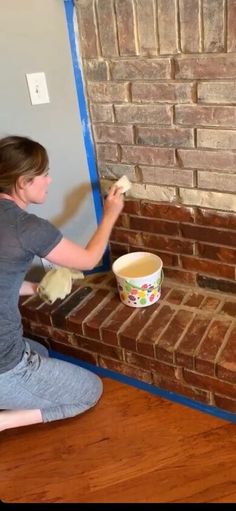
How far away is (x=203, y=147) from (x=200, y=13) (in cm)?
35

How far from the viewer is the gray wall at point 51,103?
1287 mm

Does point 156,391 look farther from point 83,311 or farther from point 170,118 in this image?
point 170,118

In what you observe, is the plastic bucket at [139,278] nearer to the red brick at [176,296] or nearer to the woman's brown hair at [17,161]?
the red brick at [176,296]

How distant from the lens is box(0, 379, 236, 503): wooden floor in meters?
1.14

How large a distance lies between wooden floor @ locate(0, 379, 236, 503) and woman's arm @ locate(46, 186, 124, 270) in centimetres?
51

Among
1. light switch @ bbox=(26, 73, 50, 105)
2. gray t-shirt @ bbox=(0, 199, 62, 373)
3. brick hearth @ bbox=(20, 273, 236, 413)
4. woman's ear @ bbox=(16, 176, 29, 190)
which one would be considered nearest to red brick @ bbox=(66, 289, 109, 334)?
brick hearth @ bbox=(20, 273, 236, 413)

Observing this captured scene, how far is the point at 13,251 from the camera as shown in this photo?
1100mm

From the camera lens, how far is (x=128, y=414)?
137 centimetres

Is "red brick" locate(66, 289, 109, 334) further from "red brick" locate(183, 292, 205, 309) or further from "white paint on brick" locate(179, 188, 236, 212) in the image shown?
"white paint on brick" locate(179, 188, 236, 212)

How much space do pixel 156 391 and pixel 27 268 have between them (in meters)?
0.61

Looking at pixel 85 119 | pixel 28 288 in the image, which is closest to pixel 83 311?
pixel 28 288

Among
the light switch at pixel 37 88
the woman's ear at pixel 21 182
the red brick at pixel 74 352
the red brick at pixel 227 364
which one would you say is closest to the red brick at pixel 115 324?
the red brick at pixel 74 352

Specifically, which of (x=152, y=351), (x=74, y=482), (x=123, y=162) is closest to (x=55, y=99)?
(x=123, y=162)

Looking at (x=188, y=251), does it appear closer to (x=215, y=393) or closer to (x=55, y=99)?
(x=215, y=393)
